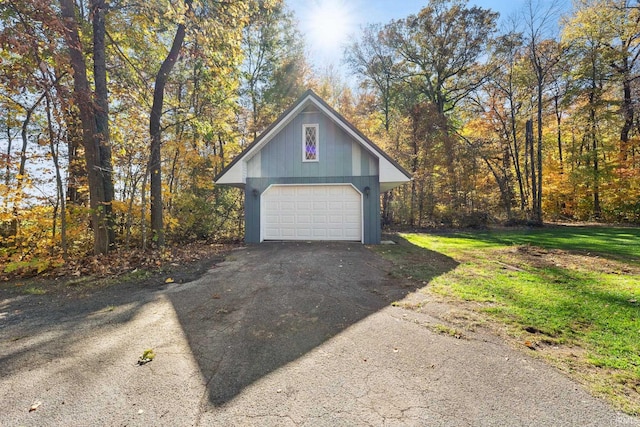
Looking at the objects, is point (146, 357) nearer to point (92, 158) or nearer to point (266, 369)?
point (266, 369)

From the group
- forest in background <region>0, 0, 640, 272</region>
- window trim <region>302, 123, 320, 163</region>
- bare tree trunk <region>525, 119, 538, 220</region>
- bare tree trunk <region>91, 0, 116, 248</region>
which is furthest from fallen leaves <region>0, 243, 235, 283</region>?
bare tree trunk <region>525, 119, 538, 220</region>

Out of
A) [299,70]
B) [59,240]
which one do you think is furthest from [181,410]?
[299,70]

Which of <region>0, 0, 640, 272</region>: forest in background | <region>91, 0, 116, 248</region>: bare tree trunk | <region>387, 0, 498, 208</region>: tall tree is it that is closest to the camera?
<region>0, 0, 640, 272</region>: forest in background

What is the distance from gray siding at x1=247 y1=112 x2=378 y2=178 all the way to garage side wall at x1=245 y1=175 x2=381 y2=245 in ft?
0.53

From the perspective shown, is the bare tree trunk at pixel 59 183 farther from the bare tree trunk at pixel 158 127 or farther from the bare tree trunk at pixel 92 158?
the bare tree trunk at pixel 158 127

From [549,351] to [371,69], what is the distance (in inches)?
808

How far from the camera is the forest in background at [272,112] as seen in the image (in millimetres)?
7246

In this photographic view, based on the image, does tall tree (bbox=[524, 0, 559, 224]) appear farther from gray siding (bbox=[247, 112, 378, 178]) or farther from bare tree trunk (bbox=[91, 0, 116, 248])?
bare tree trunk (bbox=[91, 0, 116, 248])

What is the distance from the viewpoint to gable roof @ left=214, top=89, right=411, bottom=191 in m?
9.62

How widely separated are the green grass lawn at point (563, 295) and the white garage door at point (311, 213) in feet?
6.87

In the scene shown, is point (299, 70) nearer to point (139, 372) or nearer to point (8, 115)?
point (8, 115)

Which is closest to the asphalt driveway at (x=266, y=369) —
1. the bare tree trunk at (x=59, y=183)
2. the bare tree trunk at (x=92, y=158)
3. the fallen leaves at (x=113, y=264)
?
the fallen leaves at (x=113, y=264)

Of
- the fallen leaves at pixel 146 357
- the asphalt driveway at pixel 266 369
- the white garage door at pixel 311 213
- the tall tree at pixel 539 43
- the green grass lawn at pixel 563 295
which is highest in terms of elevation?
the tall tree at pixel 539 43

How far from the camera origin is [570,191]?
1877 cm
